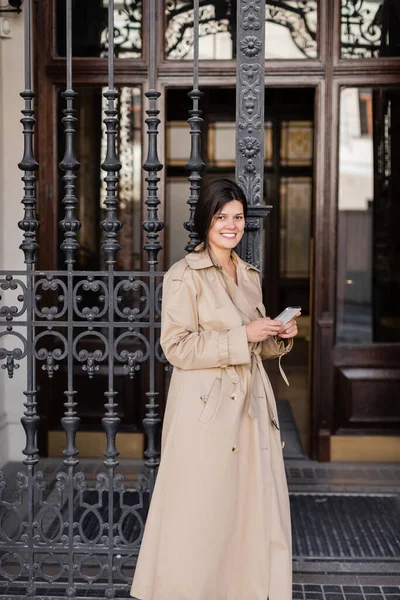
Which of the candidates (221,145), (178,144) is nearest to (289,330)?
(178,144)

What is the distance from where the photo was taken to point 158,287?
3.47 meters

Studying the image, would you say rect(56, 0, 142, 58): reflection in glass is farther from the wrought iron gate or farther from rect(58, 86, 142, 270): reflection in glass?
the wrought iron gate

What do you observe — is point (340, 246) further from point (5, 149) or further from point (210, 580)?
point (210, 580)

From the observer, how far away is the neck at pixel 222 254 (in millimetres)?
3168

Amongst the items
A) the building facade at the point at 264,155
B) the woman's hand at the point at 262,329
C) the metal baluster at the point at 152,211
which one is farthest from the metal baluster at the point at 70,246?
the building facade at the point at 264,155

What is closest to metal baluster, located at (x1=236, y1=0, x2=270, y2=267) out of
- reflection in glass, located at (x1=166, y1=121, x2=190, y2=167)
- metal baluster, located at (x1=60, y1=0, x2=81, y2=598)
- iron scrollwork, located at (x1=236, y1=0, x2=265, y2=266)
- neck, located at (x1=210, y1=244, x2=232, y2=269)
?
iron scrollwork, located at (x1=236, y1=0, x2=265, y2=266)

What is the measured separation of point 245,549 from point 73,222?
1.64 metres

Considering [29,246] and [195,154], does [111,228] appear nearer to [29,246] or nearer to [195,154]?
[29,246]

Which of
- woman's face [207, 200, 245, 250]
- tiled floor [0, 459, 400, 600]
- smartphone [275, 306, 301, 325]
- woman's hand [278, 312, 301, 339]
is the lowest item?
tiled floor [0, 459, 400, 600]

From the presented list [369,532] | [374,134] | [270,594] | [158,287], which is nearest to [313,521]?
[369,532]

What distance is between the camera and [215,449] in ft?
9.96

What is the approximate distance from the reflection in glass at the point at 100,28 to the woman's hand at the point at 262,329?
3.57 m

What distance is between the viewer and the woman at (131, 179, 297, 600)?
9.91ft

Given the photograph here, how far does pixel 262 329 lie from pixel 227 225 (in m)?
0.46
